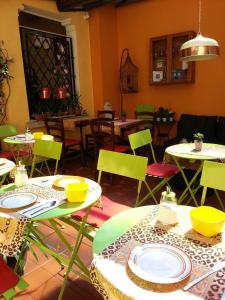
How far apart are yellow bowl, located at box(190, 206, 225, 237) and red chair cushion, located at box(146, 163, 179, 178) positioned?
1.67 m

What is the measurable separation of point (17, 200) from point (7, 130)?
9.88 ft

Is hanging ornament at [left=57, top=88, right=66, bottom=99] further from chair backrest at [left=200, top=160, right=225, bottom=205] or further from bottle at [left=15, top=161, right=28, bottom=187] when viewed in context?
chair backrest at [left=200, top=160, right=225, bottom=205]

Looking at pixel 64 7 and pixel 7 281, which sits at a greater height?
pixel 64 7

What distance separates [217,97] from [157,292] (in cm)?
465

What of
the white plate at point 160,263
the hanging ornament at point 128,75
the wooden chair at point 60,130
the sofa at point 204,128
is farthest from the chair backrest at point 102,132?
the white plate at point 160,263

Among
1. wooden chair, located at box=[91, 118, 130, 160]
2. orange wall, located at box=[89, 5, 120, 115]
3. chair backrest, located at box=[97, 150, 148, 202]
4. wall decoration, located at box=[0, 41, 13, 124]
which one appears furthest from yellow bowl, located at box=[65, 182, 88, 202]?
orange wall, located at box=[89, 5, 120, 115]

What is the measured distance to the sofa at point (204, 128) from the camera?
4469mm

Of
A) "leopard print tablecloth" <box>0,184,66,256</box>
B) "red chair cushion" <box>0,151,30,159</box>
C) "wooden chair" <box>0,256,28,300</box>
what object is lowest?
"wooden chair" <box>0,256,28,300</box>

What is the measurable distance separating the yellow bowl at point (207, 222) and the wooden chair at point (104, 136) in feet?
9.21

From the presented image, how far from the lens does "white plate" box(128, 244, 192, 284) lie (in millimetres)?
917

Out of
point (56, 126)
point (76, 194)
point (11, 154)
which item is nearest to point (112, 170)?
point (76, 194)

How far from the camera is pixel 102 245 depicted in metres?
1.11

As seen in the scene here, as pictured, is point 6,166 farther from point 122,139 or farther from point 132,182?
point 122,139

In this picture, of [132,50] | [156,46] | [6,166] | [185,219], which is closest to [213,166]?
[185,219]
